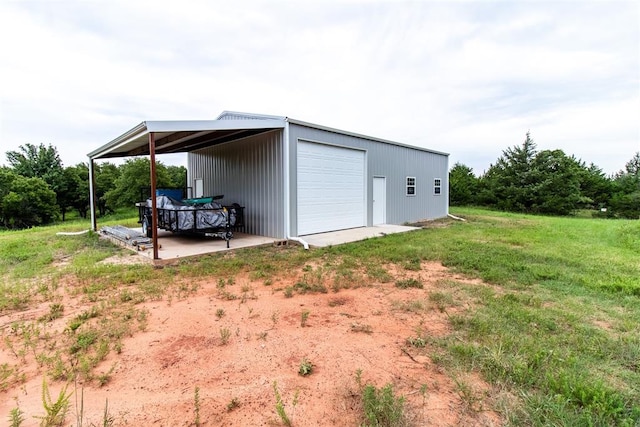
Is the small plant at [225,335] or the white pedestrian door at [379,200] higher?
the white pedestrian door at [379,200]

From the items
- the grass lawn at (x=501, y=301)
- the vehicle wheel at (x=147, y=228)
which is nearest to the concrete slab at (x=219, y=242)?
the vehicle wheel at (x=147, y=228)

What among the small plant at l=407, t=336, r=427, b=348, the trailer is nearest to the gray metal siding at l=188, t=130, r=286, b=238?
the trailer

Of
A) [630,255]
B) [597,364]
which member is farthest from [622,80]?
[597,364]

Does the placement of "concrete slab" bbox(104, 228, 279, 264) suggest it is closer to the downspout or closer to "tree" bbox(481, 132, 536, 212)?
the downspout

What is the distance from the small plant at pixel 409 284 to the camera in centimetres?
430

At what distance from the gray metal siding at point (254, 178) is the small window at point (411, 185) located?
261 inches

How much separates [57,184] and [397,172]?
1321 inches

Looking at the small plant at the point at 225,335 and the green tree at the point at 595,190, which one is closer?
the small plant at the point at 225,335

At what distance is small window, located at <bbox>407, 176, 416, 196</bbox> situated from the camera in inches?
495

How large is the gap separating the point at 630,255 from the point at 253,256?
7.82 m

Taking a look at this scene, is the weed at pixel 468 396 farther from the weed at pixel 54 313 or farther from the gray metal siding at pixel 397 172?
the gray metal siding at pixel 397 172

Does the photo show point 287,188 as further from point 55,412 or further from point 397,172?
point 55,412

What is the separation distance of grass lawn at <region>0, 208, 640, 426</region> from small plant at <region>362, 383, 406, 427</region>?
1.76 ft

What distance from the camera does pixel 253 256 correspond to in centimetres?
634
